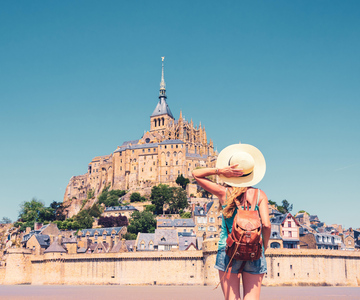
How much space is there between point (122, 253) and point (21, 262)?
55.8 ft

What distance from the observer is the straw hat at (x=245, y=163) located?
10922 millimetres

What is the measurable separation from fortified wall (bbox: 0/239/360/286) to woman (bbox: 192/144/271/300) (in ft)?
163

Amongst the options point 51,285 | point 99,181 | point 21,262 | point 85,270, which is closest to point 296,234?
point 85,270

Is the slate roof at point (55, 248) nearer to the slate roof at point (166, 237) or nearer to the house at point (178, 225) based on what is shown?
the slate roof at point (166, 237)

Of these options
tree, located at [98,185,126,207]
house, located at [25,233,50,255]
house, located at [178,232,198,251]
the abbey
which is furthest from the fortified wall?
the abbey

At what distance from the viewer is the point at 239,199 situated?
1062 cm

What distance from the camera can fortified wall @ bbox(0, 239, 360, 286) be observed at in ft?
204

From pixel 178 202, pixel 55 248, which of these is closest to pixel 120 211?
pixel 178 202

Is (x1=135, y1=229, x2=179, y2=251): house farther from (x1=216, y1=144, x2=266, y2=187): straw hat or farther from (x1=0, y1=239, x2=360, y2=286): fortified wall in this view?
(x1=216, y1=144, x2=266, y2=187): straw hat

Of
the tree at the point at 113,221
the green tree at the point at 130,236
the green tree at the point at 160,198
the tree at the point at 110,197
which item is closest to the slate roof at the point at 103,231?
the green tree at the point at 130,236

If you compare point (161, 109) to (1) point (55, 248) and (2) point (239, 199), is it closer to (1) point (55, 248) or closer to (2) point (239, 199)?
(1) point (55, 248)

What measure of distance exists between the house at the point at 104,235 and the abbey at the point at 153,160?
36629mm

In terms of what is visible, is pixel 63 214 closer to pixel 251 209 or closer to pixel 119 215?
pixel 119 215

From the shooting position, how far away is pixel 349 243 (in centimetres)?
9062
